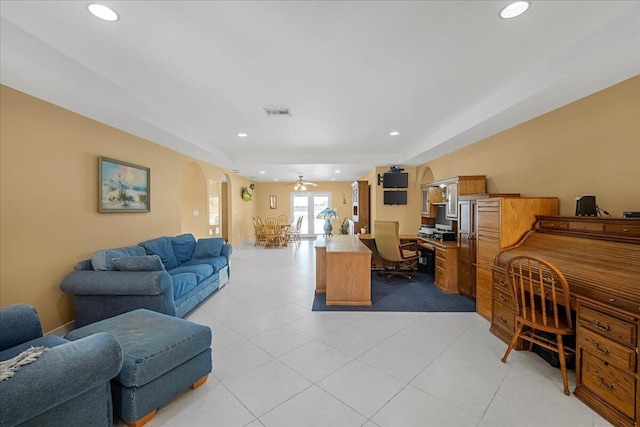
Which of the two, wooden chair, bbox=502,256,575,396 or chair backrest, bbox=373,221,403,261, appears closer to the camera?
wooden chair, bbox=502,256,575,396

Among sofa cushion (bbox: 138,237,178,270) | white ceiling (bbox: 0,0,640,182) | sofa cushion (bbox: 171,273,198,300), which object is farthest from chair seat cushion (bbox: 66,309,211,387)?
white ceiling (bbox: 0,0,640,182)

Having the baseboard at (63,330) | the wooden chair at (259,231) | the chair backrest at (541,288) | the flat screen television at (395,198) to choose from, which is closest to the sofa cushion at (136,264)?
the baseboard at (63,330)

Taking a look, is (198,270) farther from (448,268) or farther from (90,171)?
(448,268)

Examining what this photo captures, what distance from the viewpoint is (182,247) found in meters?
4.38

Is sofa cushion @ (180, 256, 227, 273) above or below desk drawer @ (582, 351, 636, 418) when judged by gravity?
above

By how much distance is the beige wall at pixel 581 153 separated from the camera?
2168 millimetres

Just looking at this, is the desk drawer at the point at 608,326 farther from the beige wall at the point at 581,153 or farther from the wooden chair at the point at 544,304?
the beige wall at the point at 581,153

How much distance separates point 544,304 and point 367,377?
1.55 meters

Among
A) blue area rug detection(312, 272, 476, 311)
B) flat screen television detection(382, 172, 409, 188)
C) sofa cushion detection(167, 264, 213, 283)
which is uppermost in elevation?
flat screen television detection(382, 172, 409, 188)

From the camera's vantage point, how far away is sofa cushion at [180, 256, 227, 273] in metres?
4.11

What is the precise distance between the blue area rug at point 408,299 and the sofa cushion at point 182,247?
94.3 inches

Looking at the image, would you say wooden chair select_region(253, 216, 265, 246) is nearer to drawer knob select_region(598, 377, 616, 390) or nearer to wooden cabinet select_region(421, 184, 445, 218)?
wooden cabinet select_region(421, 184, 445, 218)

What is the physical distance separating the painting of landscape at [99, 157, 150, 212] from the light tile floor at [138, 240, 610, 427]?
1858mm

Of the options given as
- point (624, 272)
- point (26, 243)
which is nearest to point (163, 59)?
point (26, 243)
